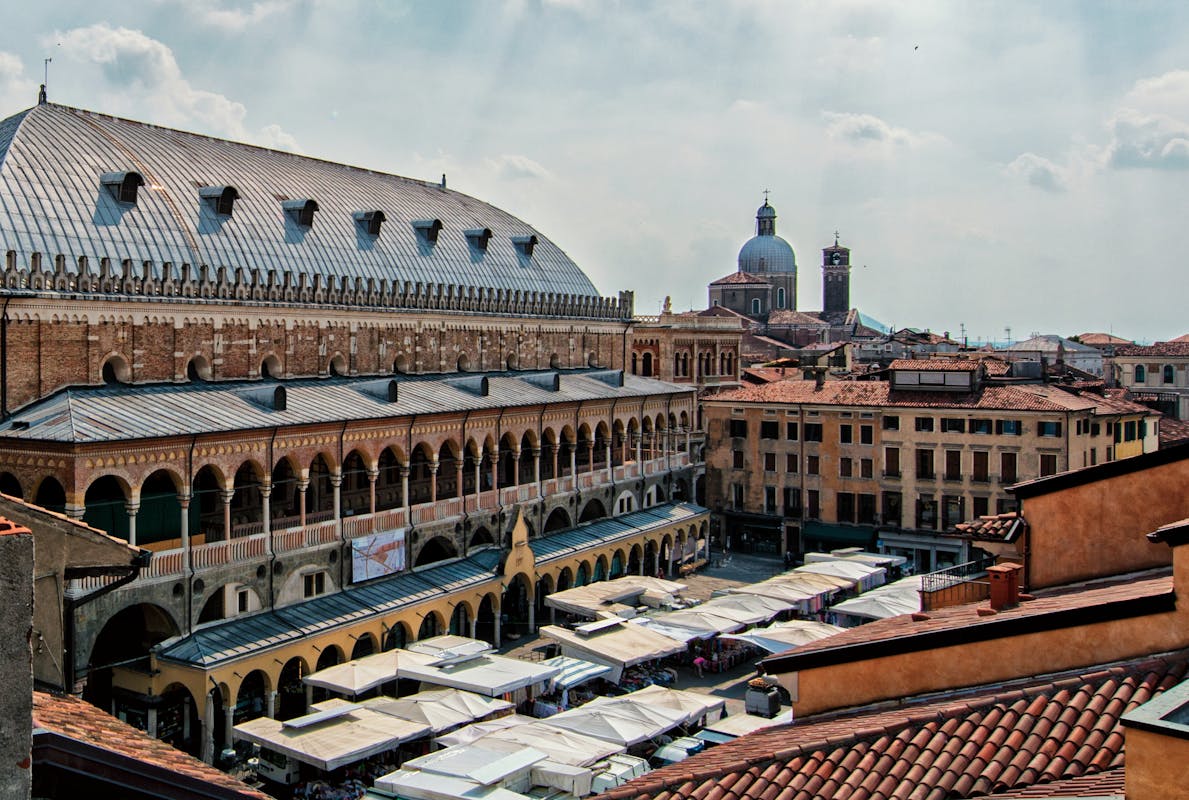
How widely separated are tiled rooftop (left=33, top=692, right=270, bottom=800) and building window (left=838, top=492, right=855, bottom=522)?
4653cm

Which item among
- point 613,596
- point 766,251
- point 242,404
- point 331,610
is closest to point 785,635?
point 613,596

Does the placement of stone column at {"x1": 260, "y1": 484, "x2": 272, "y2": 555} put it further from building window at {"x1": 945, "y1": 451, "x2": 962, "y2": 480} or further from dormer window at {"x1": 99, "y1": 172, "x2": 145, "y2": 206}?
building window at {"x1": 945, "y1": 451, "x2": 962, "y2": 480}

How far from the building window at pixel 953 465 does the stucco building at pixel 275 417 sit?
12050mm

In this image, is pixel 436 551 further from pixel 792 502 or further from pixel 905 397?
pixel 905 397

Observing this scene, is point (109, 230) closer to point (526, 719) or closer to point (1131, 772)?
point (526, 719)

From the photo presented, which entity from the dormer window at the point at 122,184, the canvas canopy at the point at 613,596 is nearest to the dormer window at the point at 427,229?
the dormer window at the point at 122,184

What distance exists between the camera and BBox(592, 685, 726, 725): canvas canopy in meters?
28.8

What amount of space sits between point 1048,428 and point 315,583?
3389cm

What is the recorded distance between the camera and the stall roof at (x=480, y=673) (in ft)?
95.8

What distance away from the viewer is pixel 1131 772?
815 cm

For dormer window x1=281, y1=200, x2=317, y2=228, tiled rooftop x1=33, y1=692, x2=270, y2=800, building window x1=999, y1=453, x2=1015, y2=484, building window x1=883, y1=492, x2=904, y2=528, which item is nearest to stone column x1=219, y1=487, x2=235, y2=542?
dormer window x1=281, y1=200, x2=317, y2=228

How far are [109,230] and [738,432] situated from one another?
3416 cm

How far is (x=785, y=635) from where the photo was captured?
35.5m

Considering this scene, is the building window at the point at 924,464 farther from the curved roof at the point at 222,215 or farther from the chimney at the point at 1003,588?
the chimney at the point at 1003,588
